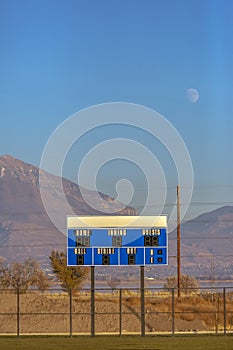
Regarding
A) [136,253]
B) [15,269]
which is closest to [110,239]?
[136,253]

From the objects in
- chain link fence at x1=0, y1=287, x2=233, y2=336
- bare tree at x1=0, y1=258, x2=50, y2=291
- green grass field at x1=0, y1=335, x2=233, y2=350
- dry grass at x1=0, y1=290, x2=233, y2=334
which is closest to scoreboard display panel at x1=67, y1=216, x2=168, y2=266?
green grass field at x1=0, y1=335, x2=233, y2=350

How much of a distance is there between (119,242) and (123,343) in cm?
460

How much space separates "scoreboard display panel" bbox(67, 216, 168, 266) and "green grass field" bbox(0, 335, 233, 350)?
3109 millimetres

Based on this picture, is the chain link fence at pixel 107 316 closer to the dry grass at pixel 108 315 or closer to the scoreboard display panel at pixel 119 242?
the dry grass at pixel 108 315

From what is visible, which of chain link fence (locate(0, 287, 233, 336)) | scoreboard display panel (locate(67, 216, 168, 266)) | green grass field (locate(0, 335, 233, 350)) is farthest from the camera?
chain link fence (locate(0, 287, 233, 336))

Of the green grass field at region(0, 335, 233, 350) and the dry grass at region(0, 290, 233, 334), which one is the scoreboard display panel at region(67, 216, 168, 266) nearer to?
the green grass field at region(0, 335, 233, 350)

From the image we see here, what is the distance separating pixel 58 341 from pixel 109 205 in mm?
87233

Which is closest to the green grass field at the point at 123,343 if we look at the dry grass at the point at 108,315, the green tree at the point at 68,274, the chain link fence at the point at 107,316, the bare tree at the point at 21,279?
the chain link fence at the point at 107,316

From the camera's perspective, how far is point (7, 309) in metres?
53.6

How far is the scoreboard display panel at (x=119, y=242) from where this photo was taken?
37.4 meters

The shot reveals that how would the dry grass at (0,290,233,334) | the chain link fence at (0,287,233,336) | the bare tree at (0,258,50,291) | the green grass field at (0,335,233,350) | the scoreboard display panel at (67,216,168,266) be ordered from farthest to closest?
the bare tree at (0,258,50,291) < the dry grass at (0,290,233,334) < the chain link fence at (0,287,233,336) < the scoreboard display panel at (67,216,168,266) < the green grass field at (0,335,233,350)

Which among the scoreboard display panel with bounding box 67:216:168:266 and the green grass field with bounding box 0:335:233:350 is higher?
the scoreboard display panel with bounding box 67:216:168:266

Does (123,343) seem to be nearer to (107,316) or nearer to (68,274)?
(107,316)

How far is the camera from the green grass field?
32344 millimetres
